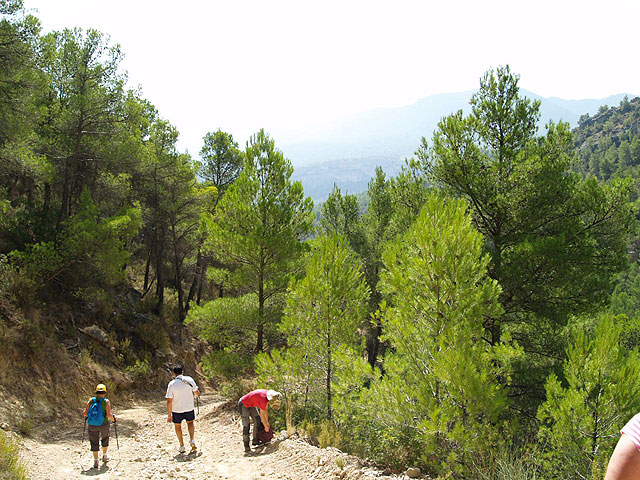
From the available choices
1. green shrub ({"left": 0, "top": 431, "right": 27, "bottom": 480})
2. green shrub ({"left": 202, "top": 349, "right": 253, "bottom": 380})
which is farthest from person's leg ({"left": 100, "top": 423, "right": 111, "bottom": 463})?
green shrub ({"left": 202, "top": 349, "right": 253, "bottom": 380})

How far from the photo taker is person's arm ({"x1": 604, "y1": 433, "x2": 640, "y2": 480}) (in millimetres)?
1321

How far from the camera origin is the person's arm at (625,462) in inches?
52.0

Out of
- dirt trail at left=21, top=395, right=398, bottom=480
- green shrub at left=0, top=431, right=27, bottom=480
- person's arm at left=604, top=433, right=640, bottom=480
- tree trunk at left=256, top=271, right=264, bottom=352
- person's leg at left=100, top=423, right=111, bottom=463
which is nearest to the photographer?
person's arm at left=604, top=433, right=640, bottom=480

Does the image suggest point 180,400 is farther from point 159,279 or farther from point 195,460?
point 159,279

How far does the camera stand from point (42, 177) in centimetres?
1173

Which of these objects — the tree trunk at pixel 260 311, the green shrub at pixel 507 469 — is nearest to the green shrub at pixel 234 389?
the tree trunk at pixel 260 311

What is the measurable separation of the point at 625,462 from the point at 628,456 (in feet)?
0.08

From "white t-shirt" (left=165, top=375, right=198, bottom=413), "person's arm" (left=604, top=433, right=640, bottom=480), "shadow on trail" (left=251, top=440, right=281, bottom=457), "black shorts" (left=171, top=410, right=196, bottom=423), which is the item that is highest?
"person's arm" (left=604, top=433, right=640, bottom=480)

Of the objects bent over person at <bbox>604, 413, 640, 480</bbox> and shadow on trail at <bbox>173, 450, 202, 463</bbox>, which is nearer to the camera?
bent over person at <bbox>604, 413, 640, 480</bbox>

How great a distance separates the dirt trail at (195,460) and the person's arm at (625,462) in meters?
4.92

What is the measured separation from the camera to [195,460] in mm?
7469

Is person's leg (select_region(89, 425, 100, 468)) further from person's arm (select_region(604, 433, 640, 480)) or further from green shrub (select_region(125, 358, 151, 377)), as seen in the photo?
person's arm (select_region(604, 433, 640, 480))

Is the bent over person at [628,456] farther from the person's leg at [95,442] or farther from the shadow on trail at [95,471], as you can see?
the person's leg at [95,442]

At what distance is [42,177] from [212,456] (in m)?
9.81
